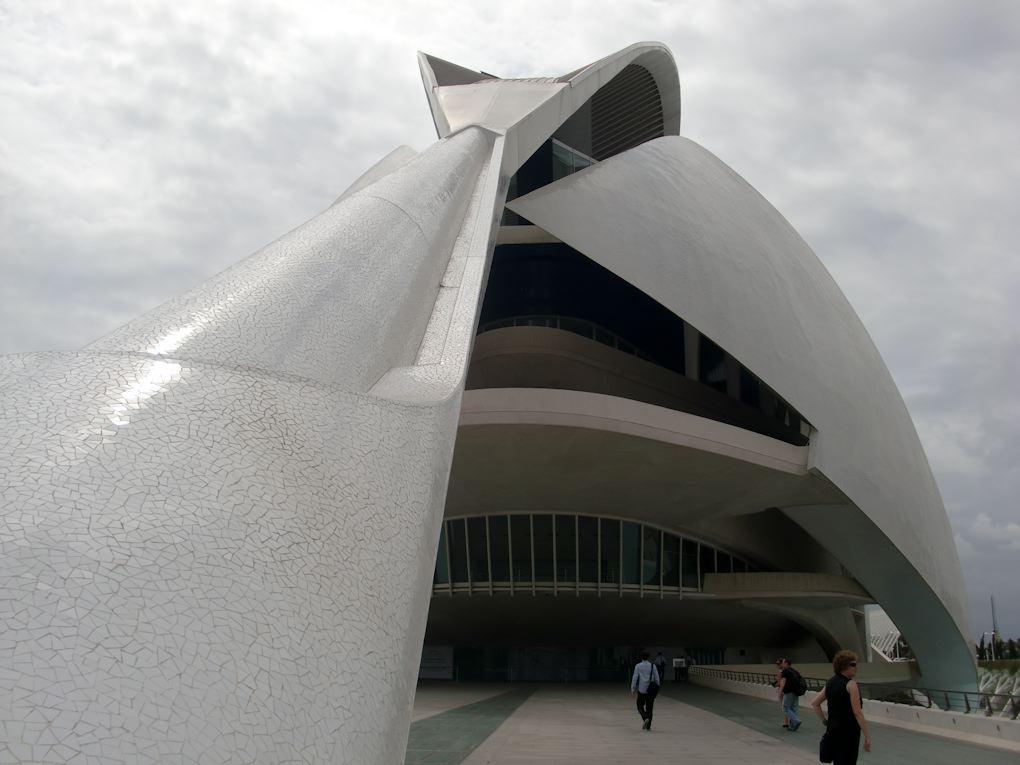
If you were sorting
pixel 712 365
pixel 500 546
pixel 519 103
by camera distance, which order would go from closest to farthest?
pixel 519 103 < pixel 500 546 < pixel 712 365

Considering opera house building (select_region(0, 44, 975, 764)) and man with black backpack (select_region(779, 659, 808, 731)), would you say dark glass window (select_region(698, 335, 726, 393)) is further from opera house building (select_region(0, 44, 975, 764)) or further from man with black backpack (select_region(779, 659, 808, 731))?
man with black backpack (select_region(779, 659, 808, 731))

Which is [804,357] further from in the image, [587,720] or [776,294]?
[587,720]

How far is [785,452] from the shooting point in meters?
16.5

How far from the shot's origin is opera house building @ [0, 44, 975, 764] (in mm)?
2018

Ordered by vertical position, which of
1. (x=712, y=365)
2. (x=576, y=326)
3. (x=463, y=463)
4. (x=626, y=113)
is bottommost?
(x=463, y=463)

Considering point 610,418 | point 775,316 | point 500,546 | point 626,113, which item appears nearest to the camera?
point 610,418

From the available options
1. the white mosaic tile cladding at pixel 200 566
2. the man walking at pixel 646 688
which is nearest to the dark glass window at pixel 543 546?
the man walking at pixel 646 688

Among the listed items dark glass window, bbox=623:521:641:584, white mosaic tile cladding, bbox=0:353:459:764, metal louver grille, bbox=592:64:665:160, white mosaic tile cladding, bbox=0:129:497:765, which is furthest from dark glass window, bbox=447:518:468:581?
metal louver grille, bbox=592:64:665:160

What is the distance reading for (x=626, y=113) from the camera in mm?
32688

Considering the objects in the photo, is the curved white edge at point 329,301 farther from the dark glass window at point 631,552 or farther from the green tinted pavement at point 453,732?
the dark glass window at point 631,552

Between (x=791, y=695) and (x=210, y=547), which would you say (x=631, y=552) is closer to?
(x=791, y=695)

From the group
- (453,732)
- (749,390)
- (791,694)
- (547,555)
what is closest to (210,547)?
(453,732)

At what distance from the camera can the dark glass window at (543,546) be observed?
20250 mm

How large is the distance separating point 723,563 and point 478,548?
7.21 meters
